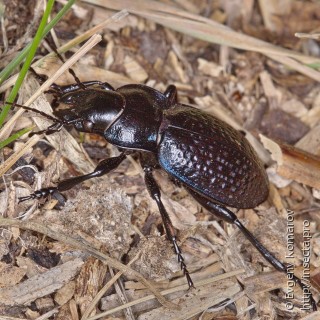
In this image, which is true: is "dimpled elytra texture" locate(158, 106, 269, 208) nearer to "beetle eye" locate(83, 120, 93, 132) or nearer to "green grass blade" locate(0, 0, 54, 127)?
"beetle eye" locate(83, 120, 93, 132)

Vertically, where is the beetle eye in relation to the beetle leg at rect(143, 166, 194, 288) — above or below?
above

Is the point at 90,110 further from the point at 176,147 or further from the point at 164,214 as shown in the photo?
the point at 164,214

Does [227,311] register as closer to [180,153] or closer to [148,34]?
[180,153]

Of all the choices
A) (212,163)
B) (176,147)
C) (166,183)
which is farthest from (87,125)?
(212,163)

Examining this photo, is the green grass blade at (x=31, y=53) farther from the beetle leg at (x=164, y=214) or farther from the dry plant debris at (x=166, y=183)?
the beetle leg at (x=164, y=214)

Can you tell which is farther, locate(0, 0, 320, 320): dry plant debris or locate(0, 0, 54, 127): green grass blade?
locate(0, 0, 320, 320): dry plant debris

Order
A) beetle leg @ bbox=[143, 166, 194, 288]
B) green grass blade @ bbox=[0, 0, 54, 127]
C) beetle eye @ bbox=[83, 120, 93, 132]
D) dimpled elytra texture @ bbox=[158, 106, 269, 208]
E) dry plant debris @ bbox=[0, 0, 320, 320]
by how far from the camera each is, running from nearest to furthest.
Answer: green grass blade @ bbox=[0, 0, 54, 127] → dry plant debris @ bbox=[0, 0, 320, 320] → beetle leg @ bbox=[143, 166, 194, 288] → beetle eye @ bbox=[83, 120, 93, 132] → dimpled elytra texture @ bbox=[158, 106, 269, 208]

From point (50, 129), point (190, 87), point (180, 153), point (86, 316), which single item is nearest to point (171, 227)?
point (180, 153)

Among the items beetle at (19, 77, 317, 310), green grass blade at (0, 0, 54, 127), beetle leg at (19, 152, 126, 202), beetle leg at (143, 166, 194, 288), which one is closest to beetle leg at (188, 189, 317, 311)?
beetle at (19, 77, 317, 310)

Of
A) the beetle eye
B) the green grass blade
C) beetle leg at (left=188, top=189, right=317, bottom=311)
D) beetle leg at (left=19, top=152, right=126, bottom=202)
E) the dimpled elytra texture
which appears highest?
the green grass blade
